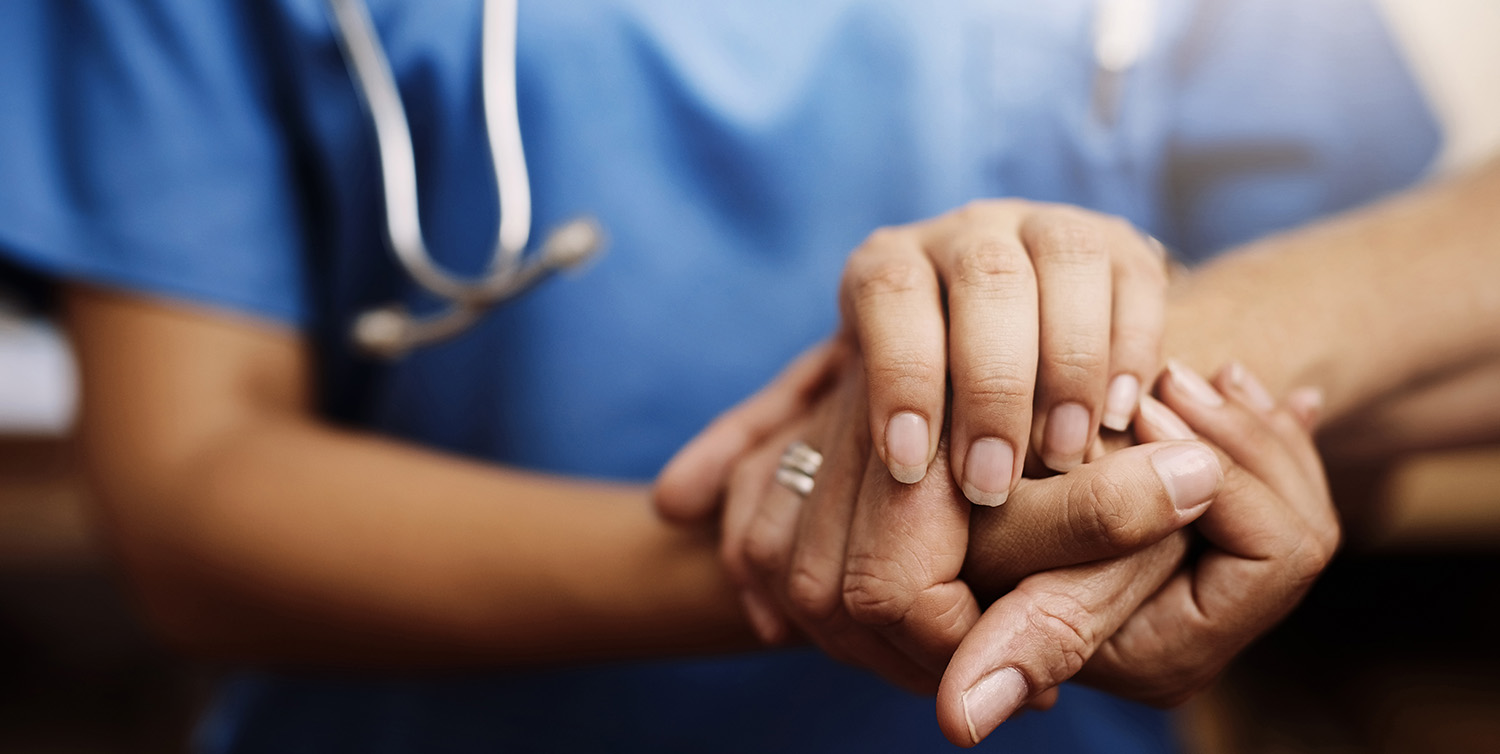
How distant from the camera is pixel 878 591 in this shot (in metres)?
0.33

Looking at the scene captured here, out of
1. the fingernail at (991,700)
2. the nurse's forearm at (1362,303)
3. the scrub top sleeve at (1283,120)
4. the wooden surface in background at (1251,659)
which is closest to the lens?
the fingernail at (991,700)

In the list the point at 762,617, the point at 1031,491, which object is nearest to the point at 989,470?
the point at 1031,491

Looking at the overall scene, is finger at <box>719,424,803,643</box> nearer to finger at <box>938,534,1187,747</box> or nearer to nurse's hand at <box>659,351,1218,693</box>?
nurse's hand at <box>659,351,1218,693</box>

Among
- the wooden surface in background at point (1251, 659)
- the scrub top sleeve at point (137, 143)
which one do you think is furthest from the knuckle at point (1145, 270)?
the wooden surface in background at point (1251, 659)

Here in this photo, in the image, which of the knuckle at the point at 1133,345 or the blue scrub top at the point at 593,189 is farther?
the blue scrub top at the point at 593,189

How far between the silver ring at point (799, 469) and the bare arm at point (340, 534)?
7 centimetres

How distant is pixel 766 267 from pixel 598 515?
18cm

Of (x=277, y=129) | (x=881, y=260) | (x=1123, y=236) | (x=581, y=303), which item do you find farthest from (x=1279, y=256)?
(x=277, y=129)

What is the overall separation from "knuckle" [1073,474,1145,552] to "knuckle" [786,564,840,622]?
95 millimetres

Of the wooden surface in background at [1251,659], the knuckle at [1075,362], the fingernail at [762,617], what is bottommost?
the wooden surface in background at [1251,659]

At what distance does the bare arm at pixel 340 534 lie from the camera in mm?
452

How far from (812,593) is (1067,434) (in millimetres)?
112

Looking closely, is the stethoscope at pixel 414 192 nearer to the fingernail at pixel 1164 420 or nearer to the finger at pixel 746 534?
the finger at pixel 746 534

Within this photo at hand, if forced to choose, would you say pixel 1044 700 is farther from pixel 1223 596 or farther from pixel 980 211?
pixel 980 211
